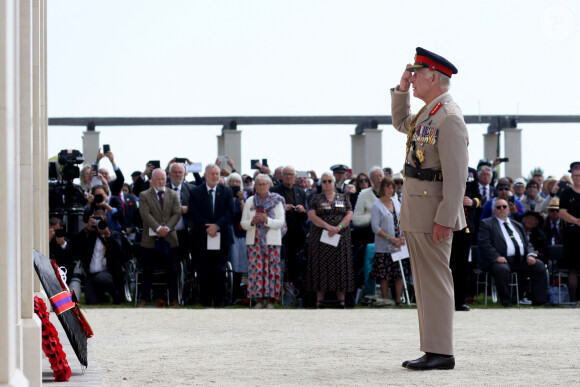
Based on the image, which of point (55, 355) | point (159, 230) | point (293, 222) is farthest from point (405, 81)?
point (293, 222)

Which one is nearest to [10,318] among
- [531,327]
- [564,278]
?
[531,327]

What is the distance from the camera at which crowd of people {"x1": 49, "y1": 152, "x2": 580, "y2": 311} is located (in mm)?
13742

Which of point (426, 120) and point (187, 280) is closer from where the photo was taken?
point (426, 120)

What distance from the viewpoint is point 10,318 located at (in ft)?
13.0

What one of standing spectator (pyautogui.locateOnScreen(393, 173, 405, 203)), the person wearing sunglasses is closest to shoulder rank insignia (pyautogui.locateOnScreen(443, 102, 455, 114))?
standing spectator (pyautogui.locateOnScreen(393, 173, 405, 203))

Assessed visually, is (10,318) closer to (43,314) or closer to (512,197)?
(43,314)

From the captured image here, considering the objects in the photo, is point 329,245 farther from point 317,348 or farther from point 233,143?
point 233,143

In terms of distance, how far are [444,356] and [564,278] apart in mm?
9657

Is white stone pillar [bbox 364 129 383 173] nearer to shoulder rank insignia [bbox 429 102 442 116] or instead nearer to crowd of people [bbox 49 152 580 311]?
crowd of people [bbox 49 152 580 311]

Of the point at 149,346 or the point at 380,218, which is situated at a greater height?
the point at 380,218

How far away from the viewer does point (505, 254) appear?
14625mm

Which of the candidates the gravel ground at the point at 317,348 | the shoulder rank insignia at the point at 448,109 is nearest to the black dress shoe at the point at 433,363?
the gravel ground at the point at 317,348

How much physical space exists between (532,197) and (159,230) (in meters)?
6.91

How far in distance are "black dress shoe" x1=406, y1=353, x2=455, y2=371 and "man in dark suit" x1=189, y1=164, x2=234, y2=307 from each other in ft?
24.0
